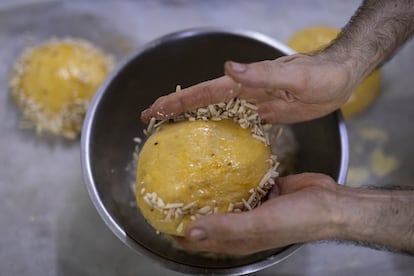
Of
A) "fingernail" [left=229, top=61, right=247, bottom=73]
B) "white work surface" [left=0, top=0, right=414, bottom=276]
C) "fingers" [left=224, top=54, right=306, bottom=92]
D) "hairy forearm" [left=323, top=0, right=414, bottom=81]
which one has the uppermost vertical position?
"hairy forearm" [left=323, top=0, right=414, bottom=81]

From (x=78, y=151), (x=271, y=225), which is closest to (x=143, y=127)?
(x=78, y=151)

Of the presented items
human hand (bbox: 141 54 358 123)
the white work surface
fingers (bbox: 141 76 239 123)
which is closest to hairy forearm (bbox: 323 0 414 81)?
human hand (bbox: 141 54 358 123)

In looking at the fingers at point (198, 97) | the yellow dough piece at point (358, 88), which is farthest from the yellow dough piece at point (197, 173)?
the yellow dough piece at point (358, 88)

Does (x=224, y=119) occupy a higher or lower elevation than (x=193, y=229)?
higher

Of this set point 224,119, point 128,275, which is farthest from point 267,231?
point 128,275

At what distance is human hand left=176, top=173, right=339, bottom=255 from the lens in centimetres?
80

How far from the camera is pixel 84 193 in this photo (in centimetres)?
134

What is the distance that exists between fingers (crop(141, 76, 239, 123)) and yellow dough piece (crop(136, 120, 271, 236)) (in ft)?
0.13

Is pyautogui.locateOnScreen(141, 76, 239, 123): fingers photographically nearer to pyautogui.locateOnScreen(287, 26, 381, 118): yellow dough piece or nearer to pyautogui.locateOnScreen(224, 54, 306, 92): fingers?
pyautogui.locateOnScreen(224, 54, 306, 92): fingers

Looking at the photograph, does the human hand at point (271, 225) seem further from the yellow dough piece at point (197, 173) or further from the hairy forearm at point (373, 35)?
the hairy forearm at point (373, 35)

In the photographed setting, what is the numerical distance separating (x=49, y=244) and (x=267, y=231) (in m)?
0.69

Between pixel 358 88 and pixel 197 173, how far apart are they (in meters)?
0.65

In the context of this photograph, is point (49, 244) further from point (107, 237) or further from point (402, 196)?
point (402, 196)

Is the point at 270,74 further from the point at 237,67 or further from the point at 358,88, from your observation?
the point at 358,88
